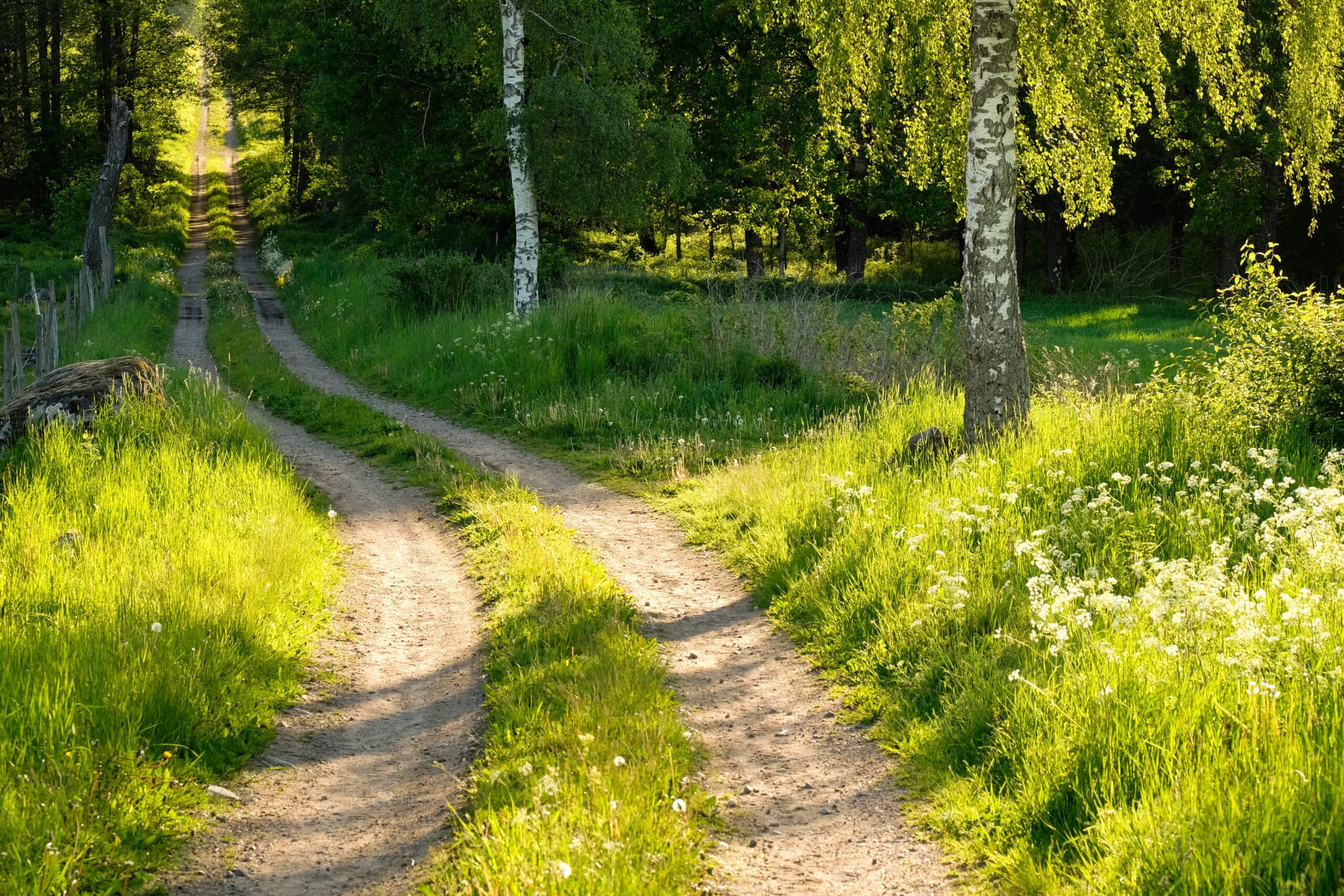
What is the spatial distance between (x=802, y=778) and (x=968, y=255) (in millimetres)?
5787

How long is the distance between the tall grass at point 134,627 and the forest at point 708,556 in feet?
0.10

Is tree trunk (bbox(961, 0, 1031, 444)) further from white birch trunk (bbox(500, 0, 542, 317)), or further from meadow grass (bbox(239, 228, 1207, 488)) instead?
white birch trunk (bbox(500, 0, 542, 317))

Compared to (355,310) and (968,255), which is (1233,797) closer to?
(968,255)

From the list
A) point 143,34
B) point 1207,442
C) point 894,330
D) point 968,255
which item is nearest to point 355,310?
point 894,330

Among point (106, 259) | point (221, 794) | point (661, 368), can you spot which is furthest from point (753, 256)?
point (221, 794)

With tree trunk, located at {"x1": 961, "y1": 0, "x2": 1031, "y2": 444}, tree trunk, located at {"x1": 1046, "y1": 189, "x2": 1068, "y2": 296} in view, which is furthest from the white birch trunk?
tree trunk, located at {"x1": 1046, "y1": 189, "x2": 1068, "y2": 296}

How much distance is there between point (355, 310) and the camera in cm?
2194

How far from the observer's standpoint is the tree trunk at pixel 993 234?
885 cm

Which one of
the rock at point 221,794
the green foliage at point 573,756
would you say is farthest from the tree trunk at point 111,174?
the rock at point 221,794

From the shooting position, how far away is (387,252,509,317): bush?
20281mm

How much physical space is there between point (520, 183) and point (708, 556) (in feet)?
38.4

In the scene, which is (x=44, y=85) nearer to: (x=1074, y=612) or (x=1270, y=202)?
(x=1270, y=202)

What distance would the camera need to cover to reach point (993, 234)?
9039 mm

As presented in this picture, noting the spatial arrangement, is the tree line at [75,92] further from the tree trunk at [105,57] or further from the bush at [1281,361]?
the bush at [1281,361]
